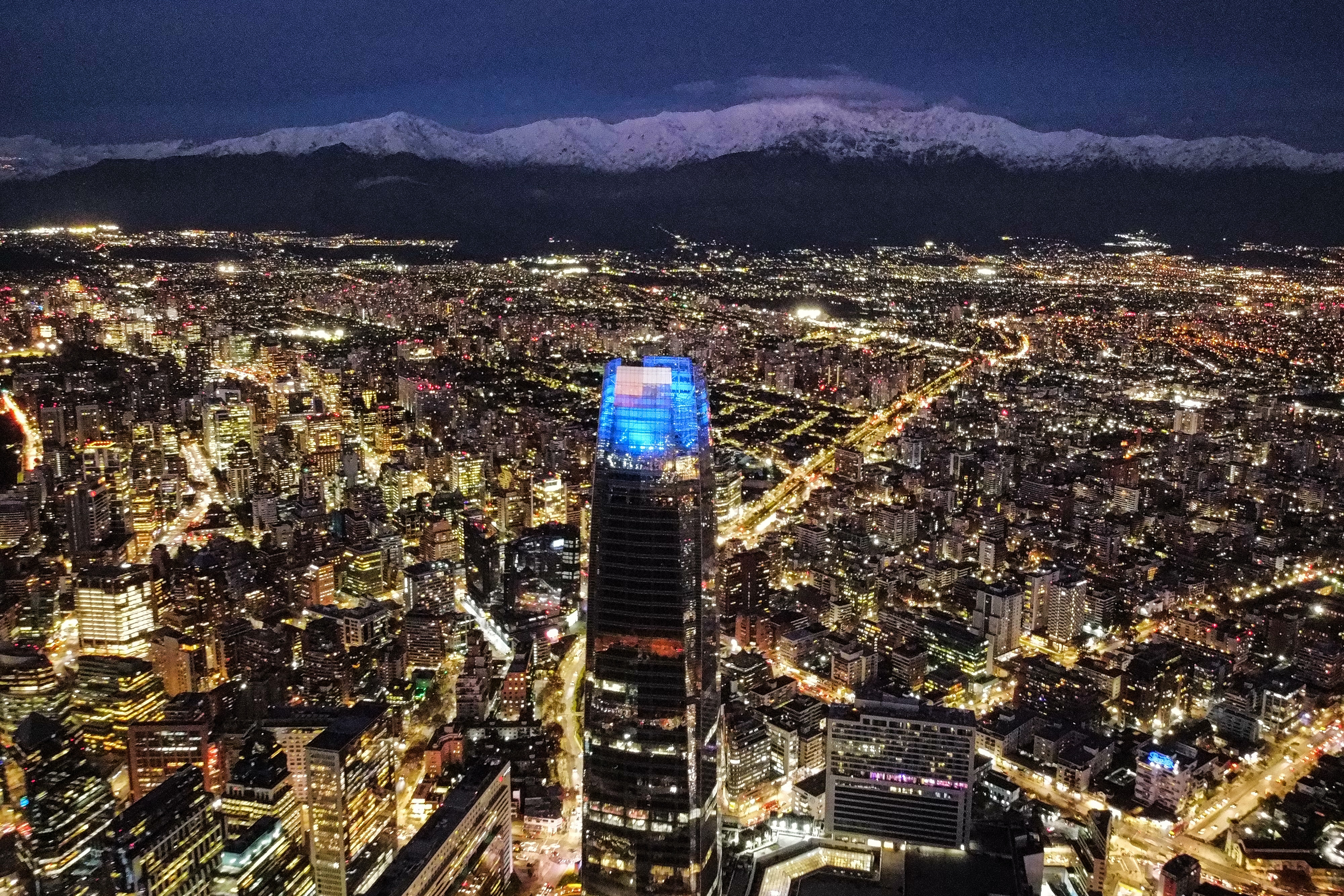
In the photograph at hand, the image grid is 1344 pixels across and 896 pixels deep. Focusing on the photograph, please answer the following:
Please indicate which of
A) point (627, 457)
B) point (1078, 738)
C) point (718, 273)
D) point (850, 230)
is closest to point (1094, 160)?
point (850, 230)

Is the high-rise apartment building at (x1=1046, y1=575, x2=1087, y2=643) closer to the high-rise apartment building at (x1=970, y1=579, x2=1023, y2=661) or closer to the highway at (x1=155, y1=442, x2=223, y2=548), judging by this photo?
the high-rise apartment building at (x1=970, y1=579, x2=1023, y2=661)

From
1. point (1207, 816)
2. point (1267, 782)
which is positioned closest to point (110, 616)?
point (1207, 816)

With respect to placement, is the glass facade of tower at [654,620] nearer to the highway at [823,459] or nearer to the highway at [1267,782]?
the highway at [1267,782]

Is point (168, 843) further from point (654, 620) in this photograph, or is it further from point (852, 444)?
point (852, 444)

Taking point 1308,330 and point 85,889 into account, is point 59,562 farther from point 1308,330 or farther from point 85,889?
point 1308,330

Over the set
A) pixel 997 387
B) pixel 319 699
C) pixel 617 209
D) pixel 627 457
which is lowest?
pixel 319 699

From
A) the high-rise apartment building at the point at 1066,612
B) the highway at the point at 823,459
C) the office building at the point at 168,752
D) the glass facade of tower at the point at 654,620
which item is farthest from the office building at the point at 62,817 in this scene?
the high-rise apartment building at the point at 1066,612
